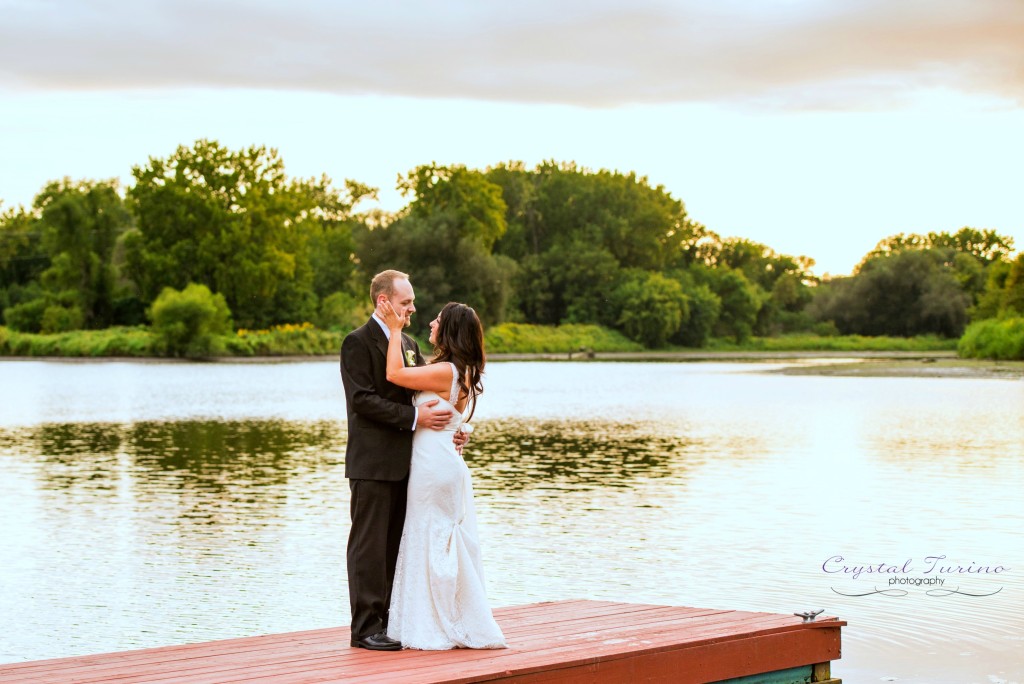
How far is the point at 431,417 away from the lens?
6.23 metres

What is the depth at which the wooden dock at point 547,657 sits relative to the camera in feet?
18.5

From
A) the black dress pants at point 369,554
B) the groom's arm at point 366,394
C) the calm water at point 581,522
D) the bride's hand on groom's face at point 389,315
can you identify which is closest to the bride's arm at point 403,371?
the bride's hand on groom's face at point 389,315

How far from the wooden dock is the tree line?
62.6 meters

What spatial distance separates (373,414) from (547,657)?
133 cm

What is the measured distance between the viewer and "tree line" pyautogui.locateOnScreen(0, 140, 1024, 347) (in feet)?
257

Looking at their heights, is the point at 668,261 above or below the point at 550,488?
above

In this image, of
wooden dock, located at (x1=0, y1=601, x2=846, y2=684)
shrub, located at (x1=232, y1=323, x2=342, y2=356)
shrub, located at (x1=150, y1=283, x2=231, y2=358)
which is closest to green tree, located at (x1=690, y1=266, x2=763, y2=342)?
shrub, located at (x1=232, y1=323, x2=342, y2=356)

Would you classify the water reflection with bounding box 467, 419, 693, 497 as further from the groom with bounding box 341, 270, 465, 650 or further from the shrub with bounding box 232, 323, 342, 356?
the shrub with bounding box 232, 323, 342, 356

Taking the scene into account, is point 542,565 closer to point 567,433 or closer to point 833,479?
point 833,479

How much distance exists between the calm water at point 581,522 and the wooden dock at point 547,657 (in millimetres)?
1221

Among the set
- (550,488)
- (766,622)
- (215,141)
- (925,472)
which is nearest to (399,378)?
(766,622)

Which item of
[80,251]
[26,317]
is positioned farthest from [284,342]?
[26,317]

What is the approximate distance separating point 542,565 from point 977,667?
416cm

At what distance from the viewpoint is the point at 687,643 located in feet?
20.8
